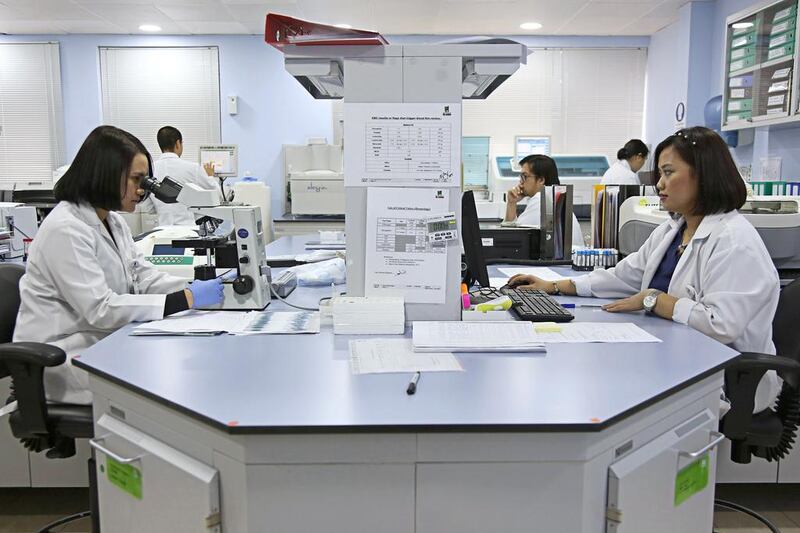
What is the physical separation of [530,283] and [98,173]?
145 centimetres

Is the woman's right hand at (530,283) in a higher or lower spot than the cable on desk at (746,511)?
higher

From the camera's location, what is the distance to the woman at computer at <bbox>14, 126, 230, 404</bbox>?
5.97ft

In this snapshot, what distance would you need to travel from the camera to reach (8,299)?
205cm

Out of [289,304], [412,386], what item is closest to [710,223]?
[412,386]

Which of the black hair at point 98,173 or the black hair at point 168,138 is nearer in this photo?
the black hair at point 98,173

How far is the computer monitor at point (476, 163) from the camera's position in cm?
606

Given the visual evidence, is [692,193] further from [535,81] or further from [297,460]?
[535,81]

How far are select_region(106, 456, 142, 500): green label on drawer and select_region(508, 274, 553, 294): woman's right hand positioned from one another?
4.65 feet

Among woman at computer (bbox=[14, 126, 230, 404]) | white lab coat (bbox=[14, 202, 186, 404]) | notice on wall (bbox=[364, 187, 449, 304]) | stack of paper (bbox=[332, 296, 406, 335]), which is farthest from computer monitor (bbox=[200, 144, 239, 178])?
stack of paper (bbox=[332, 296, 406, 335])

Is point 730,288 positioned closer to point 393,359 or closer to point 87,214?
point 393,359

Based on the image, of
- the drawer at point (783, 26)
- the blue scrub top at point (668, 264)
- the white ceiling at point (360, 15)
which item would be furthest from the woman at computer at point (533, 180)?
the white ceiling at point (360, 15)

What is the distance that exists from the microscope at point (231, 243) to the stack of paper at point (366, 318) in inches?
16.5

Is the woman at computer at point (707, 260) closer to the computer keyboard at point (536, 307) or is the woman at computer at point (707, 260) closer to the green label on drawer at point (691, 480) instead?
the computer keyboard at point (536, 307)

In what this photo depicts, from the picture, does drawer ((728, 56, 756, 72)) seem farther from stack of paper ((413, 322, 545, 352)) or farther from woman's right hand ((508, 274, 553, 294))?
stack of paper ((413, 322, 545, 352))
